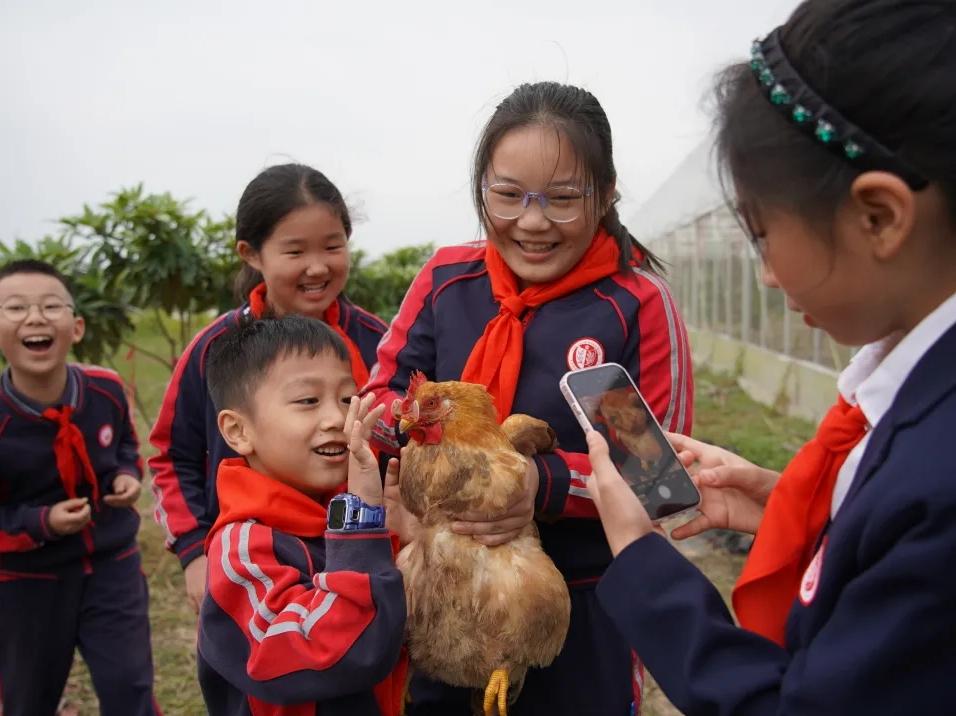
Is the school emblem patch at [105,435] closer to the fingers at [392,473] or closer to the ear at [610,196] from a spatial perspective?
the fingers at [392,473]

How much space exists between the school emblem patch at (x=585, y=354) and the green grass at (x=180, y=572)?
273 centimetres

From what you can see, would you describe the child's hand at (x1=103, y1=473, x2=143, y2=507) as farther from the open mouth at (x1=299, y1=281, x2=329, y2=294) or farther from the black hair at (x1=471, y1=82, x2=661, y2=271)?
the black hair at (x1=471, y1=82, x2=661, y2=271)

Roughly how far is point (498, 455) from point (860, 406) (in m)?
0.85

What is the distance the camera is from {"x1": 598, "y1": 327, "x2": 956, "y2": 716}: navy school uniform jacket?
964 mm

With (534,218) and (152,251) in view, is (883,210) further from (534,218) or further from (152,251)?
(152,251)

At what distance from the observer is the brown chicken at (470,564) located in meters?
1.77

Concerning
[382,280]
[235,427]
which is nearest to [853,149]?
[235,427]

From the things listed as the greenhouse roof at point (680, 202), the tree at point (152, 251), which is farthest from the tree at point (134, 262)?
the greenhouse roof at point (680, 202)

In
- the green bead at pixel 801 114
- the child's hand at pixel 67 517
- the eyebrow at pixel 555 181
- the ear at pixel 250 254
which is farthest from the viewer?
the child's hand at pixel 67 517

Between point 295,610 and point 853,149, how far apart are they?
132 centimetres

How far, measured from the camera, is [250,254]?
3.17 meters

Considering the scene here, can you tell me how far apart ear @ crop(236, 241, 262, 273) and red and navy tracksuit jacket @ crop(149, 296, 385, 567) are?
0.76 ft

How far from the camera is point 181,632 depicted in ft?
16.5

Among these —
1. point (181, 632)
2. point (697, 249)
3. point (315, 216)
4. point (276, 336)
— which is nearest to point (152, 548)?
point (181, 632)
